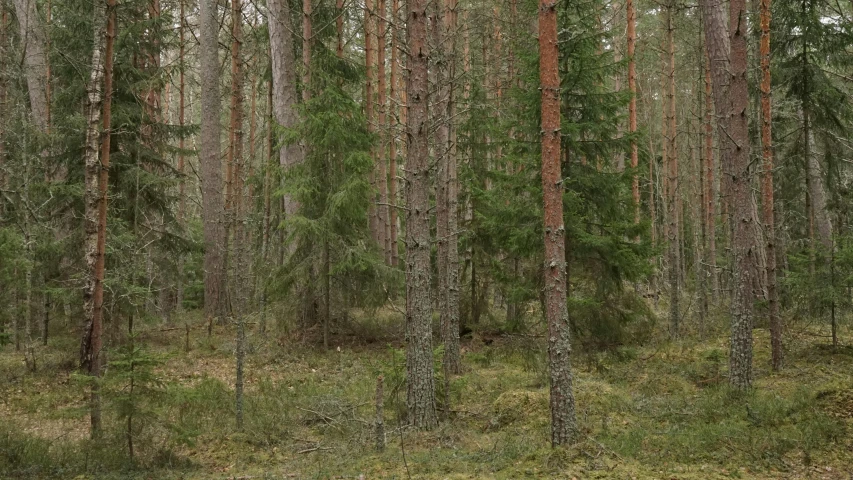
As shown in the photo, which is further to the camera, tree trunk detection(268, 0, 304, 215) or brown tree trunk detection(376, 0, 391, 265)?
brown tree trunk detection(376, 0, 391, 265)

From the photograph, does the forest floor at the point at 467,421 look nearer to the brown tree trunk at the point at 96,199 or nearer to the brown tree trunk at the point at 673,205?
the brown tree trunk at the point at 96,199

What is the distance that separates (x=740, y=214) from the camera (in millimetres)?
9656

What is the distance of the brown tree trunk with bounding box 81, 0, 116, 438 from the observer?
839 cm

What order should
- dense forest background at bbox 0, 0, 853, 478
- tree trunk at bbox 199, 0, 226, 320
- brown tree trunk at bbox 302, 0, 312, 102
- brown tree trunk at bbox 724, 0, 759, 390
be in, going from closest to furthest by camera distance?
dense forest background at bbox 0, 0, 853, 478 < brown tree trunk at bbox 724, 0, 759, 390 < brown tree trunk at bbox 302, 0, 312, 102 < tree trunk at bbox 199, 0, 226, 320

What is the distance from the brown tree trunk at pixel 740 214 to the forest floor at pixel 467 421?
61 cm

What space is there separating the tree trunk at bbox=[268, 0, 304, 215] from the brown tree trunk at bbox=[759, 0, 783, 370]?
1090 centimetres

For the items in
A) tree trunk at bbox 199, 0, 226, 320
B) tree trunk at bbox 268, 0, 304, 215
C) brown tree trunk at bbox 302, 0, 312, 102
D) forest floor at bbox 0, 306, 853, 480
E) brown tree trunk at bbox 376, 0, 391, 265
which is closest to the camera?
forest floor at bbox 0, 306, 853, 480

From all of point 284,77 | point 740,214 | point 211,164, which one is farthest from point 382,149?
point 740,214

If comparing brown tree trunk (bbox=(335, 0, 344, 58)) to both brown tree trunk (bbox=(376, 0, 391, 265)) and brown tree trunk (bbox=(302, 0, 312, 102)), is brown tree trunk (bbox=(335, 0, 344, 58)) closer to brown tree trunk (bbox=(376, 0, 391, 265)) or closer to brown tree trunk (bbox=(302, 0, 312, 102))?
brown tree trunk (bbox=(376, 0, 391, 265))

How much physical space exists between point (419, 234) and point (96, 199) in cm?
471

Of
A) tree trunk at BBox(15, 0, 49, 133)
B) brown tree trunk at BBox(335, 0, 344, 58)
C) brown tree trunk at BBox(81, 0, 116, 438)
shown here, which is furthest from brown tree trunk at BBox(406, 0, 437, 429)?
tree trunk at BBox(15, 0, 49, 133)

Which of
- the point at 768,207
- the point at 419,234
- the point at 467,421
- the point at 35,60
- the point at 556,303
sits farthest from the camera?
the point at 35,60

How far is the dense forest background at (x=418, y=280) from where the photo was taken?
24.3ft

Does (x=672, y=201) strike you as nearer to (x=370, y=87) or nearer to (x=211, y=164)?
(x=370, y=87)
